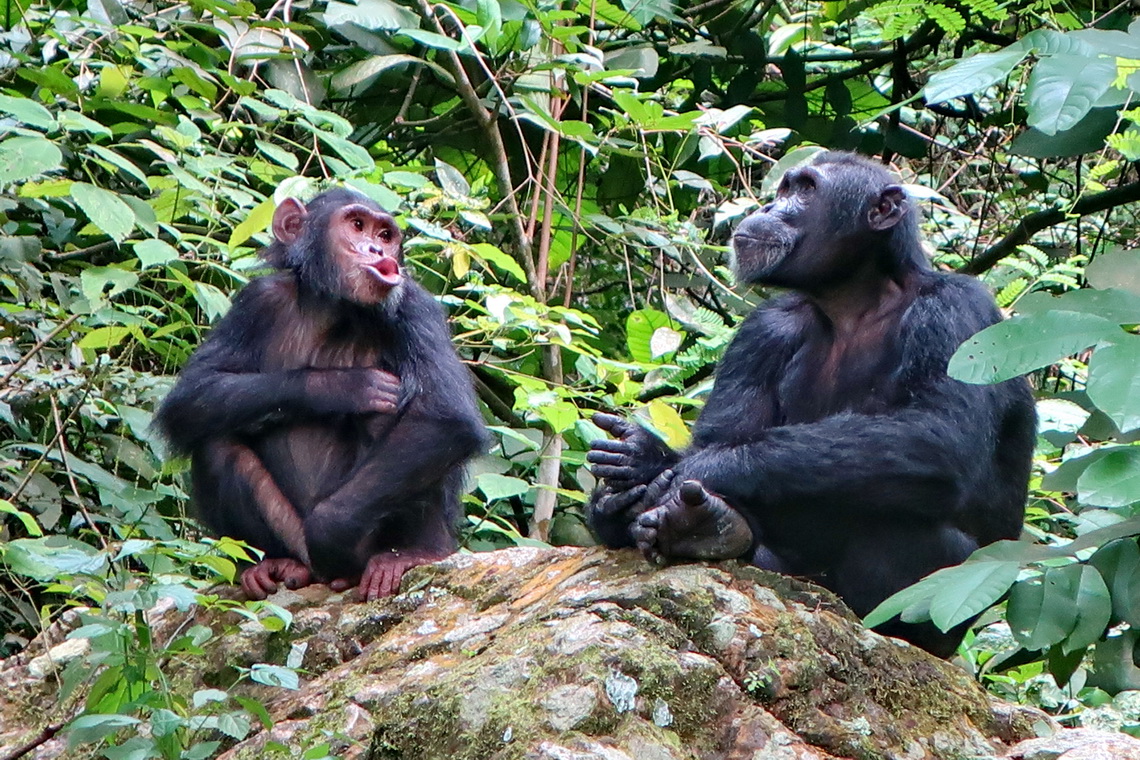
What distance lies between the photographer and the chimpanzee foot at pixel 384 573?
16.4 feet

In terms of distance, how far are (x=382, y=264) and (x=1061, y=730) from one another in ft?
10.4

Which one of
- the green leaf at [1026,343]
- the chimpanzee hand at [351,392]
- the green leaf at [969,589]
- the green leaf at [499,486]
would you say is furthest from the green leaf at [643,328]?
the green leaf at [1026,343]

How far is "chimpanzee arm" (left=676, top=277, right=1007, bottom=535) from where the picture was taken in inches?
179

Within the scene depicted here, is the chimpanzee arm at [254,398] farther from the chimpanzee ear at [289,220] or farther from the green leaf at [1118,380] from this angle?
the green leaf at [1118,380]

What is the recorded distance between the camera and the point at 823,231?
206 inches

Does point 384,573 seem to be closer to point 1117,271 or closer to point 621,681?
point 621,681

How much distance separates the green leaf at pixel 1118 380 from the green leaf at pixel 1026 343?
4cm

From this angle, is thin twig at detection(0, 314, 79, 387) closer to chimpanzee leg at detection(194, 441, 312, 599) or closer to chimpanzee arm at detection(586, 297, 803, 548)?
chimpanzee leg at detection(194, 441, 312, 599)

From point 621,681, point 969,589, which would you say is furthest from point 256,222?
point 969,589

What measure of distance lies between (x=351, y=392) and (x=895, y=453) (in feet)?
7.30

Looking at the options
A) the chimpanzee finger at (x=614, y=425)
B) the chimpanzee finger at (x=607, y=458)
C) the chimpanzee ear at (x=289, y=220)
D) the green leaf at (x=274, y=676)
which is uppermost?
the chimpanzee ear at (x=289, y=220)

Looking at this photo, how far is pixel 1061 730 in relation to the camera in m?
3.95

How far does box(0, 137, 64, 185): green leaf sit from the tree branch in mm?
4543

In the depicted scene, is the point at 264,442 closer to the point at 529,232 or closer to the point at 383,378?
the point at 383,378
